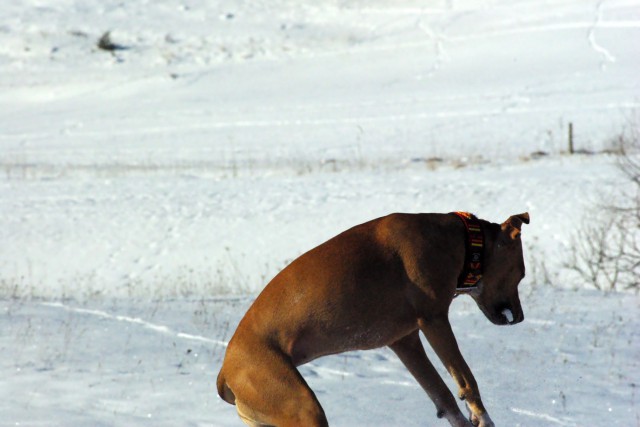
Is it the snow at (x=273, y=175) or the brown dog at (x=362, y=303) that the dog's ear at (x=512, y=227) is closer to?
the brown dog at (x=362, y=303)

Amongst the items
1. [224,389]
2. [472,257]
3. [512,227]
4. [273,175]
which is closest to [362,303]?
[472,257]

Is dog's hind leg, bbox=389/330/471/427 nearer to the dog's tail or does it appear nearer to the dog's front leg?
the dog's front leg

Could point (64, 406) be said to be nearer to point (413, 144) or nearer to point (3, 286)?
point (3, 286)

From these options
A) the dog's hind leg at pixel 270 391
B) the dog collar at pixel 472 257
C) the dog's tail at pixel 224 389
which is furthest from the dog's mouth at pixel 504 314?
the dog's tail at pixel 224 389

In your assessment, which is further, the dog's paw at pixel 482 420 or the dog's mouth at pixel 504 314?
the dog's mouth at pixel 504 314

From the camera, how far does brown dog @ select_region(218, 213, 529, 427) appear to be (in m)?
4.85

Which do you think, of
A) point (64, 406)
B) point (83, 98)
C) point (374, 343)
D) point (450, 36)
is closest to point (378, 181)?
point (64, 406)

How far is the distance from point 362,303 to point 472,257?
0.65 m

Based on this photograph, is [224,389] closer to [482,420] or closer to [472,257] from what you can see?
[482,420]

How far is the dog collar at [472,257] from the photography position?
5.21m

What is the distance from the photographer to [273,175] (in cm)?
2136

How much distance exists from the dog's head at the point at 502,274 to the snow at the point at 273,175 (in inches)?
63.6

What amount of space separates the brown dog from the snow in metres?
1.79

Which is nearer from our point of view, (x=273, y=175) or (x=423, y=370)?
(x=423, y=370)
